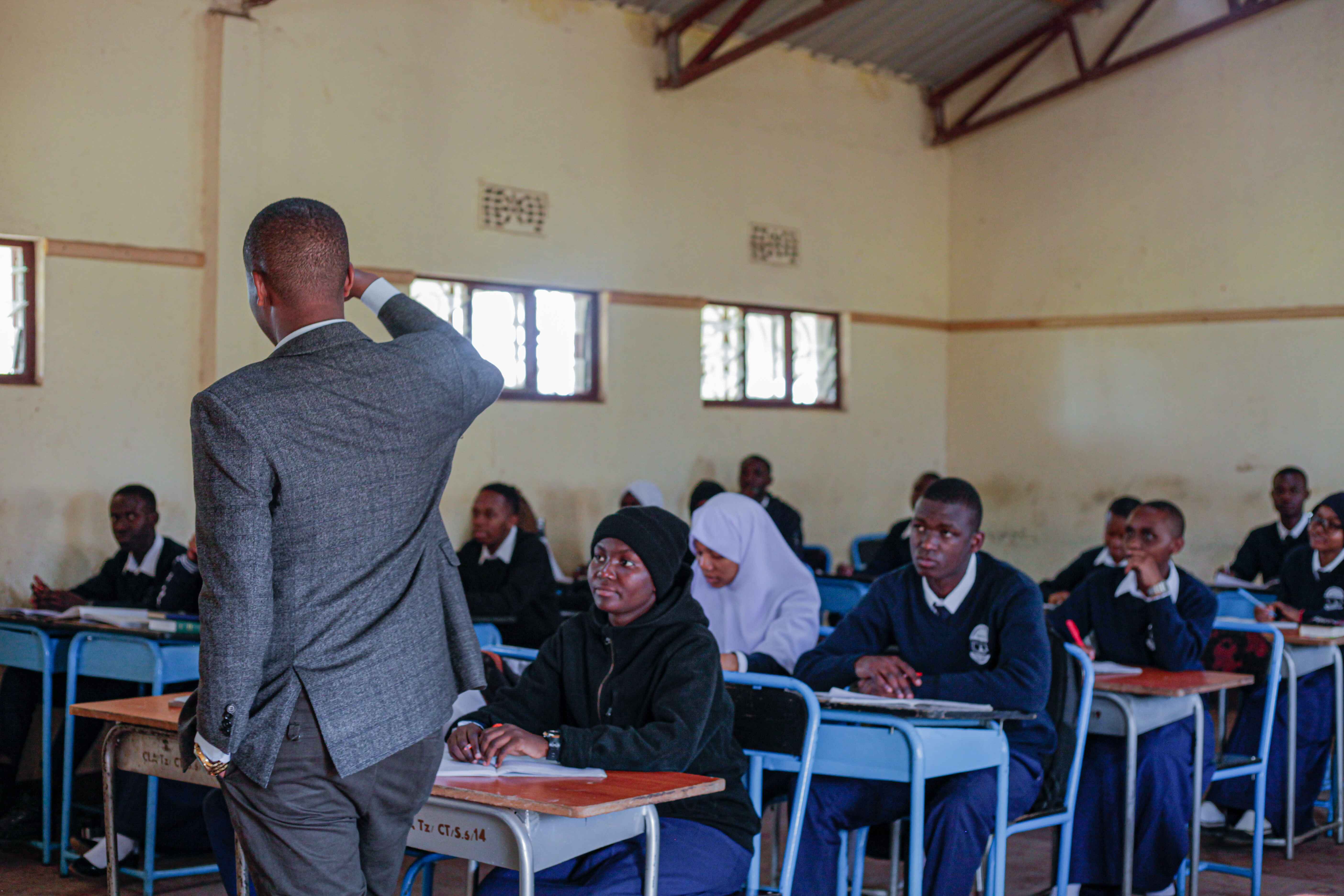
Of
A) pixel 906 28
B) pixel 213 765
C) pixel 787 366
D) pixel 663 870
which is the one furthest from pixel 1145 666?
pixel 906 28

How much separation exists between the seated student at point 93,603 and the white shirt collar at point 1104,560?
393cm

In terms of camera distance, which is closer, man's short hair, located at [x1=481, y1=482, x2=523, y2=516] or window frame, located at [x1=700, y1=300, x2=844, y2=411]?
man's short hair, located at [x1=481, y1=482, x2=523, y2=516]

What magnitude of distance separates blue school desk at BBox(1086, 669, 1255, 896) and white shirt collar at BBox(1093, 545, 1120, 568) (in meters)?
2.14

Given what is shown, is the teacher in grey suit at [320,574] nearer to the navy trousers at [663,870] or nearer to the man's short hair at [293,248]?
the man's short hair at [293,248]

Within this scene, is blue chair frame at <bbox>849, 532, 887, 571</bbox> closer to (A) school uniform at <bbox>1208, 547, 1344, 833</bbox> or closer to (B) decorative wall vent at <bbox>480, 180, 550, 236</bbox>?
(B) decorative wall vent at <bbox>480, 180, 550, 236</bbox>

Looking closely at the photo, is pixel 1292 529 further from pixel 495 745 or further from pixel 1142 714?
pixel 495 745

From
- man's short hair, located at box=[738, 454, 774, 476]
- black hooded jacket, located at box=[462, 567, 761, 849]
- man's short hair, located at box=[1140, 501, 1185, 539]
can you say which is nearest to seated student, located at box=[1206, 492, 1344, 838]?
man's short hair, located at box=[1140, 501, 1185, 539]

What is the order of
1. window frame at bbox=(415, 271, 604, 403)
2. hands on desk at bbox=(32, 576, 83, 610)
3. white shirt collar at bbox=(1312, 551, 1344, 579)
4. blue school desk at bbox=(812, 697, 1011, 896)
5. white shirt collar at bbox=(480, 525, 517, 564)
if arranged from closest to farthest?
blue school desk at bbox=(812, 697, 1011, 896) → hands on desk at bbox=(32, 576, 83, 610) → white shirt collar at bbox=(1312, 551, 1344, 579) → white shirt collar at bbox=(480, 525, 517, 564) → window frame at bbox=(415, 271, 604, 403)

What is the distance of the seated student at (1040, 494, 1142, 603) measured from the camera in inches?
238

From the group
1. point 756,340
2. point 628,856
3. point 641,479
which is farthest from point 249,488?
point 756,340

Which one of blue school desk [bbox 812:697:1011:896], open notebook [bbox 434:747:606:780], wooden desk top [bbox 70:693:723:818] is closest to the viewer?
wooden desk top [bbox 70:693:723:818]

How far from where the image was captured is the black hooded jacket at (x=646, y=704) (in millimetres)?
2486

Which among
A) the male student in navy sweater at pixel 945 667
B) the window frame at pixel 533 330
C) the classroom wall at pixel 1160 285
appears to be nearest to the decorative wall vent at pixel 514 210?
the window frame at pixel 533 330

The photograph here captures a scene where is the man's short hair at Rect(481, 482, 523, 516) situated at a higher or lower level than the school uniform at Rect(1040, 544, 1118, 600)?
higher
